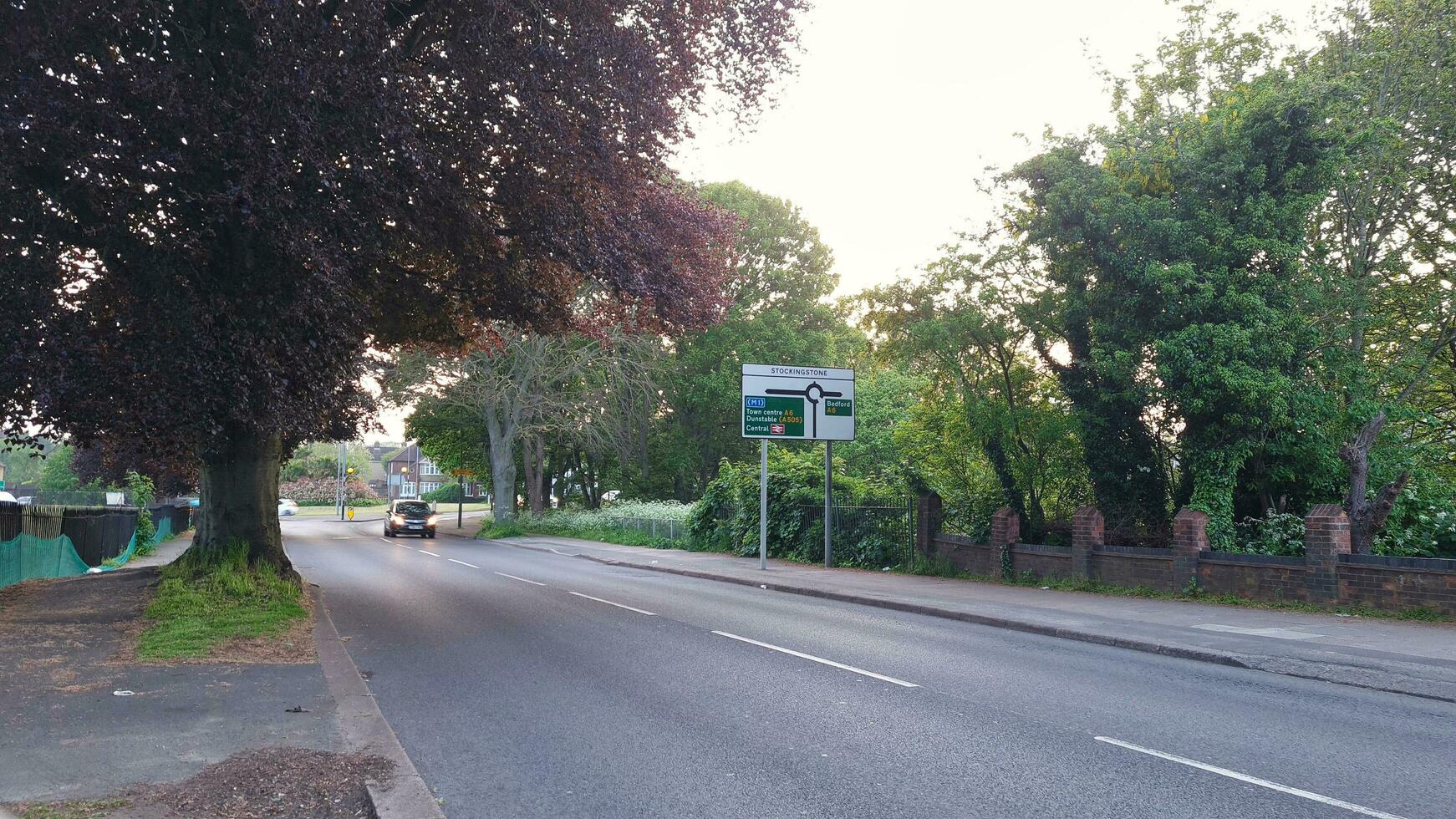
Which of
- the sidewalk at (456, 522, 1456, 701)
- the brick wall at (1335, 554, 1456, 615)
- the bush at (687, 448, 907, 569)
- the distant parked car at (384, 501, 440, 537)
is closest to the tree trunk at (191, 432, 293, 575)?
the sidewalk at (456, 522, 1456, 701)

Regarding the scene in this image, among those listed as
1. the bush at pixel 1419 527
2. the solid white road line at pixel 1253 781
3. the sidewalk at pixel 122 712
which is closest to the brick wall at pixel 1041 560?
the bush at pixel 1419 527

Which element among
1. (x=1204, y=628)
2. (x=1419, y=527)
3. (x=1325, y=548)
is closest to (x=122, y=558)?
(x=1204, y=628)

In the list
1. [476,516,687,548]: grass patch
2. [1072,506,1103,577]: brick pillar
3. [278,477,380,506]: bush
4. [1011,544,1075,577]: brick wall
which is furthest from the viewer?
[278,477,380,506]: bush

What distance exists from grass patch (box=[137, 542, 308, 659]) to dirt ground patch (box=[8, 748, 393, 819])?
3994 millimetres

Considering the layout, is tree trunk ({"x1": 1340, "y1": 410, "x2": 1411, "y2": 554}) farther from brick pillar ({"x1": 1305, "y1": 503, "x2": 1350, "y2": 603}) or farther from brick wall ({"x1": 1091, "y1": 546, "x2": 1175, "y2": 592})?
brick wall ({"x1": 1091, "y1": 546, "x2": 1175, "y2": 592})

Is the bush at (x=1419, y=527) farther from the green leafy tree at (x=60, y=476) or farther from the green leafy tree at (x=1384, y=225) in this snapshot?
the green leafy tree at (x=60, y=476)

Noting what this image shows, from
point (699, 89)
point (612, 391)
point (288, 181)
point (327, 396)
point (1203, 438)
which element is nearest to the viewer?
point (288, 181)

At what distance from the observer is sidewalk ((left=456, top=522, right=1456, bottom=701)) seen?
9430 millimetres

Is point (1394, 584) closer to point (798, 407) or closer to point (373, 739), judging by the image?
point (373, 739)

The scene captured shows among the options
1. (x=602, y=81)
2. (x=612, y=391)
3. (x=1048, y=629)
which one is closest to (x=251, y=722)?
(x=602, y=81)

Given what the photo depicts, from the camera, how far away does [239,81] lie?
32.4 ft

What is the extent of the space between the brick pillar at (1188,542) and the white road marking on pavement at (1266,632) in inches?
116

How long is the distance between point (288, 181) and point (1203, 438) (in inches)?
528

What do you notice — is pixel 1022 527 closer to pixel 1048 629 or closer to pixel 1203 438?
pixel 1203 438
